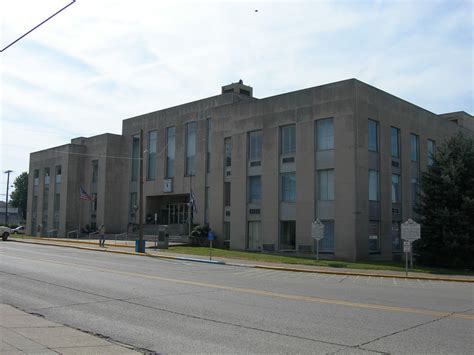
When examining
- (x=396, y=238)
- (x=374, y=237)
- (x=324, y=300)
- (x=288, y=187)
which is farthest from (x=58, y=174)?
(x=324, y=300)

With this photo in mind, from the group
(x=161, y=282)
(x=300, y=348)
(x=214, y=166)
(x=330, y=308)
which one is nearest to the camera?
(x=300, y=348)

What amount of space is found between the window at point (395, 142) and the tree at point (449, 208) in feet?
15.6

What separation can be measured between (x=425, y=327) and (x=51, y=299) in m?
8.61

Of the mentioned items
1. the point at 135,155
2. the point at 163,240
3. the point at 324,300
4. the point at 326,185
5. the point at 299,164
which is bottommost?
the point at 324,300

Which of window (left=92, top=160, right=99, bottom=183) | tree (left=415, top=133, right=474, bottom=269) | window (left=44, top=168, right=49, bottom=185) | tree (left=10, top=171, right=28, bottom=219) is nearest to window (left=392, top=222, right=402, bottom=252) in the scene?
tree (left=415, top=133, right=474, bottom=269)

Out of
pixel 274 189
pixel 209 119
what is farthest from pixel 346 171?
pixel 209 119

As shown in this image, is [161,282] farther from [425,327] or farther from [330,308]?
[425,327]

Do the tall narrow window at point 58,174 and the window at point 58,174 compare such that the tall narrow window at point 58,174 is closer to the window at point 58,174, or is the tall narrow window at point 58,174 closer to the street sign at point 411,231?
the window at point 58,174

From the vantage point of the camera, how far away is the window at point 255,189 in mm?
36500

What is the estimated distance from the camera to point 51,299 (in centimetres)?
1193

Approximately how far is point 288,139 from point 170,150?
57.6 feet

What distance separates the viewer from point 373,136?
108 feet

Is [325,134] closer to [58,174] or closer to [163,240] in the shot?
[163,240]

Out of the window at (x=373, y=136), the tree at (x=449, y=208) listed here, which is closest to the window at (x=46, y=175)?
the window at (x=373, y=136)
